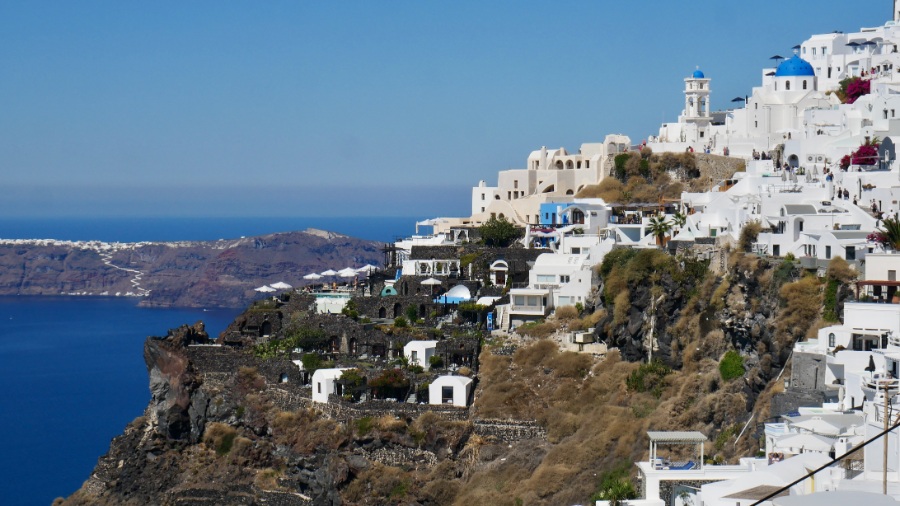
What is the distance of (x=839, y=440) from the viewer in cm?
2945

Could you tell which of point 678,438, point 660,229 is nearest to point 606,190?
point 660,229

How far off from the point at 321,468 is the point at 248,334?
40.5 feet

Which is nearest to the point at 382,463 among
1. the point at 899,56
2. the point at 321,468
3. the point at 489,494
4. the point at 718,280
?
the point at 321,468

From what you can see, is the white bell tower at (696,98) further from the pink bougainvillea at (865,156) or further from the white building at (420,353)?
the white building at (420,353)

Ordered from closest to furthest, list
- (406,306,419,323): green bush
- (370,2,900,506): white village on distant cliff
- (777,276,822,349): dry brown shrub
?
1. (370,2,900,506): white village on distant cliff
2. (777,276,822,349): dry brown shrub
3. (406,306,419,323): green bush

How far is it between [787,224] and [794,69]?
21.9 meters

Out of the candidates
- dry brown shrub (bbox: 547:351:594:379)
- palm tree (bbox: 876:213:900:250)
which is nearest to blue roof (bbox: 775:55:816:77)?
dry brown shrub (bbox: 547:351:594:379)

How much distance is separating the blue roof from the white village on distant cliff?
0.39 ft

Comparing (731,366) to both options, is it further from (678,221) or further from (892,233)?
(678,221)

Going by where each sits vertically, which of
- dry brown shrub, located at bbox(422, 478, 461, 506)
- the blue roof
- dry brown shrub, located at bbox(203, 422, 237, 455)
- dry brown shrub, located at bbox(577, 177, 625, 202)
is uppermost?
the blue roof

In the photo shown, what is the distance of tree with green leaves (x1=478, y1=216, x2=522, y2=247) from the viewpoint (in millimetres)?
65250

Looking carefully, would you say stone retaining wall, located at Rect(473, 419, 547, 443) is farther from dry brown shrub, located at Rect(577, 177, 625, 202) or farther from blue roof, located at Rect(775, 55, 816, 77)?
blue roof, located at Rect(775, 55, 816, 77)

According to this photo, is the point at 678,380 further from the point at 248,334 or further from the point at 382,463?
the point at 248,334

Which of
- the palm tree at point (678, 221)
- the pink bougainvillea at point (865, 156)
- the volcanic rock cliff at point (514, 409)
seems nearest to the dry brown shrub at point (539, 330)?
the volcanic rock cliff at point (514, 409)
